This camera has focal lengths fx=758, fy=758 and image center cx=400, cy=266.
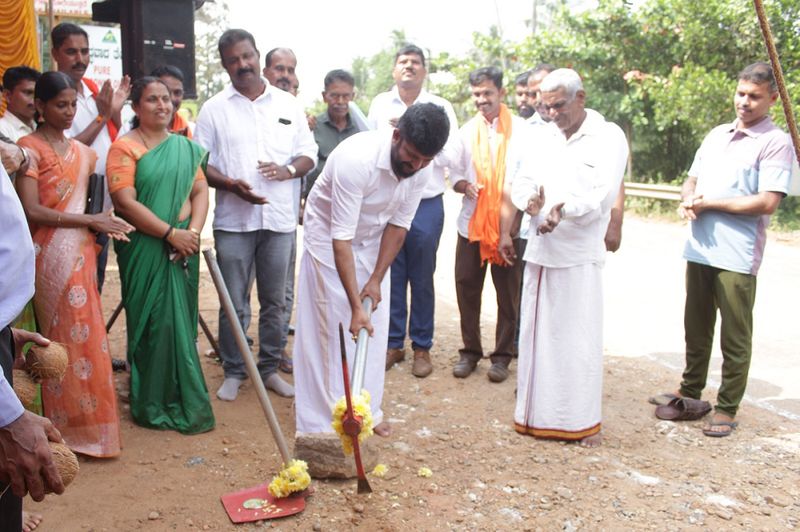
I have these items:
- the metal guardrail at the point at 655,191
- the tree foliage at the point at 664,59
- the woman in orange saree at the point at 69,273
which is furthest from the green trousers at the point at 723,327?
the metal guardrail at the point at 655,191

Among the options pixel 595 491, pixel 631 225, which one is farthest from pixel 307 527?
pixel 631 225

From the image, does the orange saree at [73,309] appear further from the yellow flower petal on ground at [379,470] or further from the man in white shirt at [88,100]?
the yellow flower petal on ground at [379,470]

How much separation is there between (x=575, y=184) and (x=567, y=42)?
13.2 metres

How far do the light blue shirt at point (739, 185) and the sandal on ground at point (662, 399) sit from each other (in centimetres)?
92

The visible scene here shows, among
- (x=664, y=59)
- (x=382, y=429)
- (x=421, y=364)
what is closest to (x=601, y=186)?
(x=382, y=429)

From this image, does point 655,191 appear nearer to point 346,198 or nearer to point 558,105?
point 558,105

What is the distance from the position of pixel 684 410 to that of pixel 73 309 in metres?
3.50

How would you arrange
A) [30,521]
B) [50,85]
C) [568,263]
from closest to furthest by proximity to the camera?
[30,521] → [50,85] → [568,263]

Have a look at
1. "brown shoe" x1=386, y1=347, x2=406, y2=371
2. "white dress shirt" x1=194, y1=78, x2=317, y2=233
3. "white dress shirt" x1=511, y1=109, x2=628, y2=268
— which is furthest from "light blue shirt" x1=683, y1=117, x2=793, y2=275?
"white dress shirt" x1=194, y1=78, x2=317, y2=233

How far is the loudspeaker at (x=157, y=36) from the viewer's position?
5855 millimetres

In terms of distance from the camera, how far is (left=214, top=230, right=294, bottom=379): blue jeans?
4676 millimetres

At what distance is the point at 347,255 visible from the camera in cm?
358

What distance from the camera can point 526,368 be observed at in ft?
14.2

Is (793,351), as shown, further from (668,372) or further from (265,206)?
(265,206)
